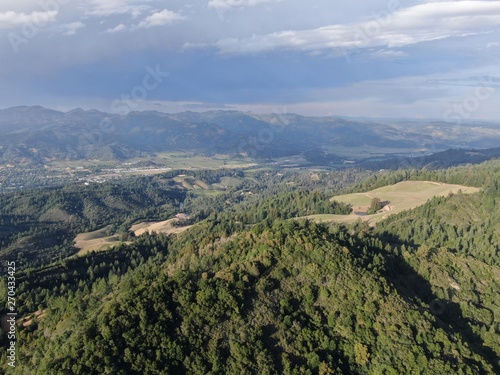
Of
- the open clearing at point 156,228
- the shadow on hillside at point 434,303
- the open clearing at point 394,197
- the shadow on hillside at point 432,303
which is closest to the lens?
the shadow on hillside at point 432,303

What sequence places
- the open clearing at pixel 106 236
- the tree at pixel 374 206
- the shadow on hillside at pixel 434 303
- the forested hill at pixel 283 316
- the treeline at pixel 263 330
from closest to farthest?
the treeline at pixel 263 330 < the forested hill at pixel 283 316 < the shadow on hillside at pixel 434 303 < the open clearing at pixel 106 236 < the tree at pixel 374 206

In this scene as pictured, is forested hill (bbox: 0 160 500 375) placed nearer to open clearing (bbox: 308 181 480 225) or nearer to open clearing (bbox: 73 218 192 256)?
open clearing (bbox: 308 181 480 225)

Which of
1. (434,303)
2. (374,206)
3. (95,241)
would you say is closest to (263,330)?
(434,303)

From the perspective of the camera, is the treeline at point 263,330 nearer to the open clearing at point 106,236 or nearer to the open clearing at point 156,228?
the open clearing at point 106,236

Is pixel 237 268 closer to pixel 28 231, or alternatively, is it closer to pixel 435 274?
pixel 435 274

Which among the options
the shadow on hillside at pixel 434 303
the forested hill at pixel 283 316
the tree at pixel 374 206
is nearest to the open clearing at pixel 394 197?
the tree at pixel 374 206

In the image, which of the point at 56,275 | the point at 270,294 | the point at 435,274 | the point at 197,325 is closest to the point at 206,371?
the point at 197,325

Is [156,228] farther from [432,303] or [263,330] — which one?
[263,330]
